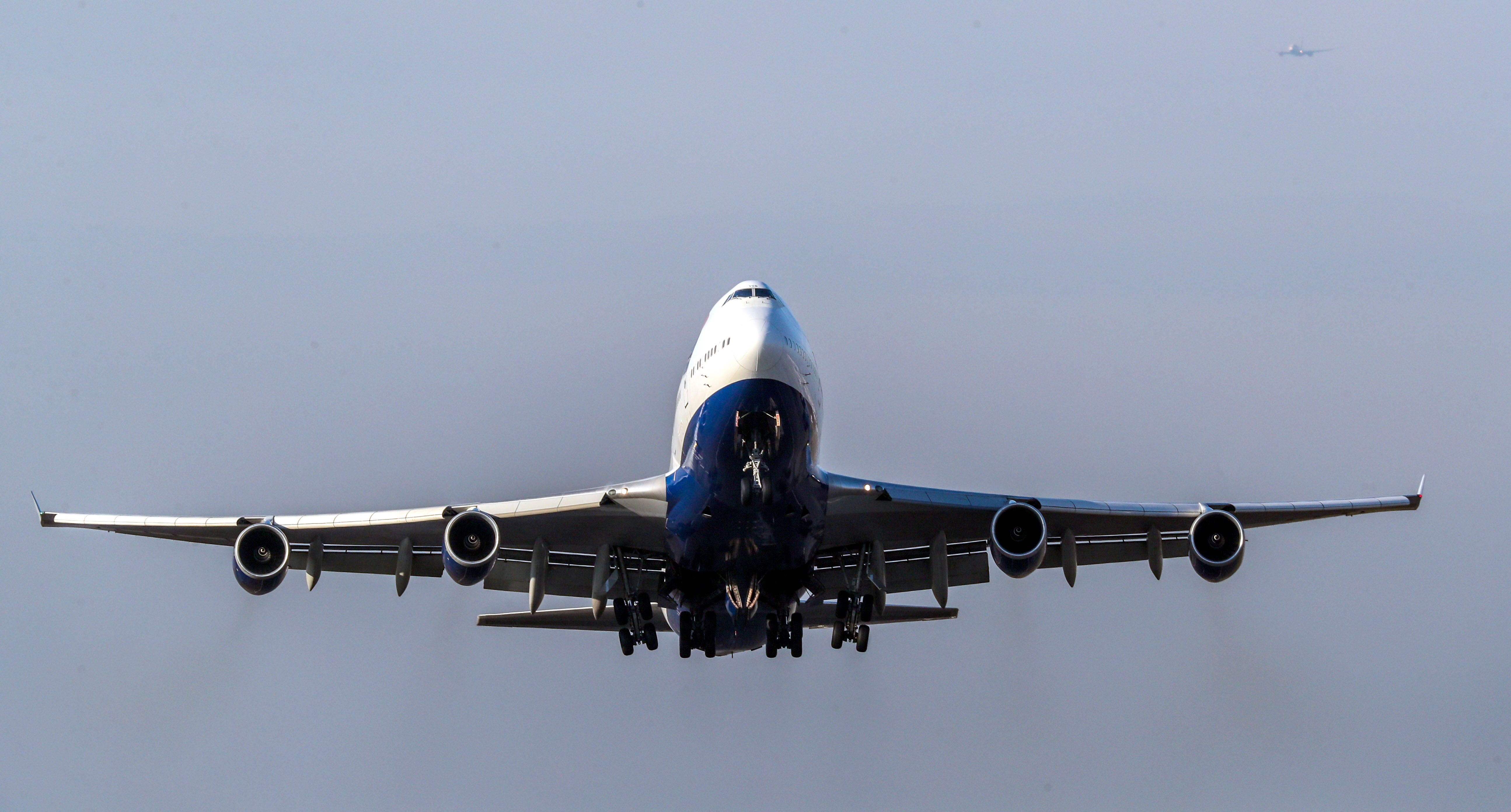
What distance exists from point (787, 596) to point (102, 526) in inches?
556

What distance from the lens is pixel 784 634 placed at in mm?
36625

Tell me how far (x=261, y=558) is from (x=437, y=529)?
3560 millimetres

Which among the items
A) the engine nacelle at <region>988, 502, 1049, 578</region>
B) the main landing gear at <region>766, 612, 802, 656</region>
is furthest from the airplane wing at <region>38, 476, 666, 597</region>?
the engine nacelle at <region>988, 502, 1049, 578</region>

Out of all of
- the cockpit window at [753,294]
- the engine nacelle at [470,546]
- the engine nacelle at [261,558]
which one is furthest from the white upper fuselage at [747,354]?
the engine nacelle at [261,558]

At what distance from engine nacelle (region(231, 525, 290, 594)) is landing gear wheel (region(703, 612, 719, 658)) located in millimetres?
8583

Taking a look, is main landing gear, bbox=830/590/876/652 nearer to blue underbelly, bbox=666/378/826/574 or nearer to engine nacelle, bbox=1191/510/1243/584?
blue underbelly, bbox=666/378/826/574

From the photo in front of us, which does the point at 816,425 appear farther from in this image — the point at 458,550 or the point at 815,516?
the point at 458,550

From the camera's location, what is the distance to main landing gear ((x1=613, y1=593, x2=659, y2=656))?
36.3 meters

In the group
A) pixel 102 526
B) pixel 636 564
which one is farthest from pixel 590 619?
pixel 102 526

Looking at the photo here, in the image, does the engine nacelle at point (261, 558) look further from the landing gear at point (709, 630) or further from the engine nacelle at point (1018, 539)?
the engine nacelle at point (1018, 539)

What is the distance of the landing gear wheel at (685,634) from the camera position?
36.3m

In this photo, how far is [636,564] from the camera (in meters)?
36.8

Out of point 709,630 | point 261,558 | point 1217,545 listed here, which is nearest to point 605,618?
point 709,630

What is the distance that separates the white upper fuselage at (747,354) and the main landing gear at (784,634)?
194 inches
